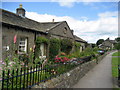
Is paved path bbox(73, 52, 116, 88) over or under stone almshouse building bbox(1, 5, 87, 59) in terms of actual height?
under

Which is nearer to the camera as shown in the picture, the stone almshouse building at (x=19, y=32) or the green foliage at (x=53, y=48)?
the stone almshouse building at (x=19, y=32)

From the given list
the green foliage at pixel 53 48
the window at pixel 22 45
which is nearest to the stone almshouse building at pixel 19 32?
the window at pixel 22 45

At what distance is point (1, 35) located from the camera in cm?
723

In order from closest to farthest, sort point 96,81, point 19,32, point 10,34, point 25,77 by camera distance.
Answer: point 25,77 < point 96,81 < point 10,34 < point 19,32

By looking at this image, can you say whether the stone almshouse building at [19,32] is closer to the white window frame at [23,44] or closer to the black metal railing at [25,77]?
the white window frame at [23,44]

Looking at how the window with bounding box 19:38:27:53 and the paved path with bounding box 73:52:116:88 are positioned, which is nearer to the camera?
the paved path with bounding box 73:52:116:88

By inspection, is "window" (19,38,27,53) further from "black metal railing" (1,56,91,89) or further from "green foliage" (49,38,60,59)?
"black metal railing" (1,56,91,89)

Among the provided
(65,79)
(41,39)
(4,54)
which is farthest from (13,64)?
(41,39)

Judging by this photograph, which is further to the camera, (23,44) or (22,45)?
(23,44)

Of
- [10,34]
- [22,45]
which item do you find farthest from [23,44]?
[10,34]

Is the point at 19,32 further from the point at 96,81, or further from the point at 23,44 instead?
the point at 96,81

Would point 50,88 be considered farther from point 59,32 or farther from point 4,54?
point 59,32

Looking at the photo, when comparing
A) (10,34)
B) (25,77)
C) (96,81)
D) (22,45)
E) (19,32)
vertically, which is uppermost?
(19,32)

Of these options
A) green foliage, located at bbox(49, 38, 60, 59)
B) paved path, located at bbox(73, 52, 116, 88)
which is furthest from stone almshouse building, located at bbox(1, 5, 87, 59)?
paved path, located at bbox(73, 52, 116, 88)
